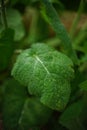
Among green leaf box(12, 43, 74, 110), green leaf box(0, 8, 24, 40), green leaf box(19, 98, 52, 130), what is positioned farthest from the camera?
green leaf box(0, 8, 24, 40)

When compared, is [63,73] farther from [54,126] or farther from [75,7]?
[75,7]

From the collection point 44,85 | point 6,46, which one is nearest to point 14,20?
point 6,46

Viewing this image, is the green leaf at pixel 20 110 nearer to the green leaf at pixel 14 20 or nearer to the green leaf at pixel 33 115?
the green leaf at pixel 33 115

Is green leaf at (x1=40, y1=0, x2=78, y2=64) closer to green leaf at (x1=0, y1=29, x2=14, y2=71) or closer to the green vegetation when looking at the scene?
the green vegetation

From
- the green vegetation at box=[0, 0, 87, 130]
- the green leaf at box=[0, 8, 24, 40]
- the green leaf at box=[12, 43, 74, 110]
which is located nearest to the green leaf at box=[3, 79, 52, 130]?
the green vegetation at box=[0, 0, 87, 130]

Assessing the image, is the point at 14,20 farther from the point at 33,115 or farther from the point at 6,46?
the point at 33,115

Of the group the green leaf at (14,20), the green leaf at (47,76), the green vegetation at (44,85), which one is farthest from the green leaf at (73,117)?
the green leaf at (14,20)

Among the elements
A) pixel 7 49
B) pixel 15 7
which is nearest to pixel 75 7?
pixel 15 7
